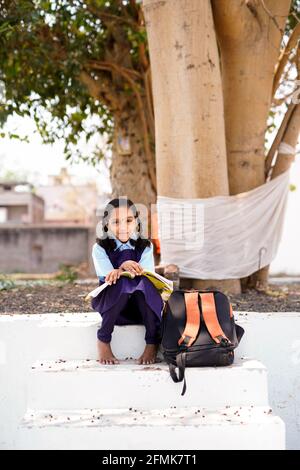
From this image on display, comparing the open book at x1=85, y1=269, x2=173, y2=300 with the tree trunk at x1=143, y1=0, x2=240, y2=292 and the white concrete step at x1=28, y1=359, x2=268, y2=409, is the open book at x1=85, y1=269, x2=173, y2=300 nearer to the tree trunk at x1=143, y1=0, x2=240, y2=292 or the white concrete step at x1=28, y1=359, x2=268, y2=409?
the white concrete step at x1=28, y1=359, x2=268, y2=409

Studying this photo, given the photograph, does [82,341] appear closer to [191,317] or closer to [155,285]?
[155,285]

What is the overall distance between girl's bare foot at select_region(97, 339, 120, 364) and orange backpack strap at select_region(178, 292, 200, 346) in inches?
19.3

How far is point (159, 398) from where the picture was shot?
11.5 feet

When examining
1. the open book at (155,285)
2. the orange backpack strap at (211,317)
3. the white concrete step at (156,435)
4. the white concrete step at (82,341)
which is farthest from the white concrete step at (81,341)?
the white concrete step at (156,435)

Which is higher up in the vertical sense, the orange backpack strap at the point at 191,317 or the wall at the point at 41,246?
the orange backpack strap at the point at 191,317

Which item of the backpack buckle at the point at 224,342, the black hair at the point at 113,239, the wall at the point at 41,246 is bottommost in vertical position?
the wall at the point at 41,246

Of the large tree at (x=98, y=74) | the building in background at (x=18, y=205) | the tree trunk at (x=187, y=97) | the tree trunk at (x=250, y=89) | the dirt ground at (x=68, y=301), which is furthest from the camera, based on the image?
the building in background at (x=18, y=205)

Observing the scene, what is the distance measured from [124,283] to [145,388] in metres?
0.66

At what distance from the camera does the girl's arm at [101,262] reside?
4031mm

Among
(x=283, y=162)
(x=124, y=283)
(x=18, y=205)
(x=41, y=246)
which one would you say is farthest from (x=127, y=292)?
(x=18, y=205)

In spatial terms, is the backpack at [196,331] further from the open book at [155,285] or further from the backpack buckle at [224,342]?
the open book at [155,285]

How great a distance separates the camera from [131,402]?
11.6 feet

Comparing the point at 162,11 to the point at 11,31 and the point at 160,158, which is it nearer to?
the point at 160,158

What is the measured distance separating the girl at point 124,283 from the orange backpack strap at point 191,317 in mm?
236
